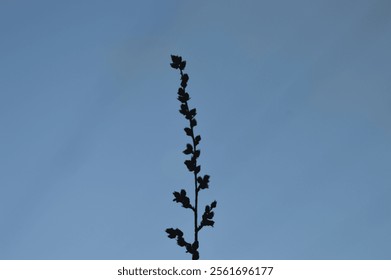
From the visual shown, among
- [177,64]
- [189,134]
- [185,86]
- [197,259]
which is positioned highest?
[177,64]

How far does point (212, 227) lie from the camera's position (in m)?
6.19

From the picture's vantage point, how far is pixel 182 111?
21.8 ft

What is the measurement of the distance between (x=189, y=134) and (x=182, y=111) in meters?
0.36

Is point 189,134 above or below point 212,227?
above

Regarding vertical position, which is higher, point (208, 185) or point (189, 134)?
point (189, 134)

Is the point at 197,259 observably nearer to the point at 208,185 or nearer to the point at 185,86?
the point at 208,185

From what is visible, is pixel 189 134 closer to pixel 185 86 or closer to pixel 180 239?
pixel 185 86
